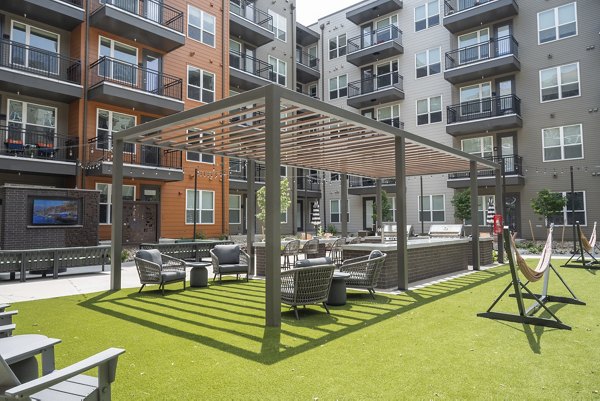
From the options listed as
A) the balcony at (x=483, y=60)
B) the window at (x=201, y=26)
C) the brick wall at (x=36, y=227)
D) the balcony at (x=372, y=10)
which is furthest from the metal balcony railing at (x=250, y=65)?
the brick wall at (x=36, y=227)

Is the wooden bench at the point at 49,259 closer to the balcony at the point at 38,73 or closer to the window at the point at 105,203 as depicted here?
the window at the point at 105,203

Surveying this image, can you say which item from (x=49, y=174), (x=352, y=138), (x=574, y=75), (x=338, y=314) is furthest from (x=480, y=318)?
(x=574, y=75)

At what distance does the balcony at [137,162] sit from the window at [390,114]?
48.6ft

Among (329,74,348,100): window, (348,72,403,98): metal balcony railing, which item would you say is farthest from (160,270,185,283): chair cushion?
(329,74,348,100): window

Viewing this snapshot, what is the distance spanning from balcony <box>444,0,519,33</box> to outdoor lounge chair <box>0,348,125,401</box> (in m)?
26.5

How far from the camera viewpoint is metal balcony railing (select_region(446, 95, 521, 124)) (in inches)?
920

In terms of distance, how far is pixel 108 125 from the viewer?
18781 millimetres

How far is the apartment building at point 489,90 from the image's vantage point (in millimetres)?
21875

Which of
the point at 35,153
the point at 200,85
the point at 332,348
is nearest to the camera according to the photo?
the point at 332,348

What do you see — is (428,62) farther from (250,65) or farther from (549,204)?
(549,204)

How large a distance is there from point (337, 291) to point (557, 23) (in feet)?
74.5

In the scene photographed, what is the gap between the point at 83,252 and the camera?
11.9 meters

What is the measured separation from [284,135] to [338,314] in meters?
3.90

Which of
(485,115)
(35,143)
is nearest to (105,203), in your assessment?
(35,143)
